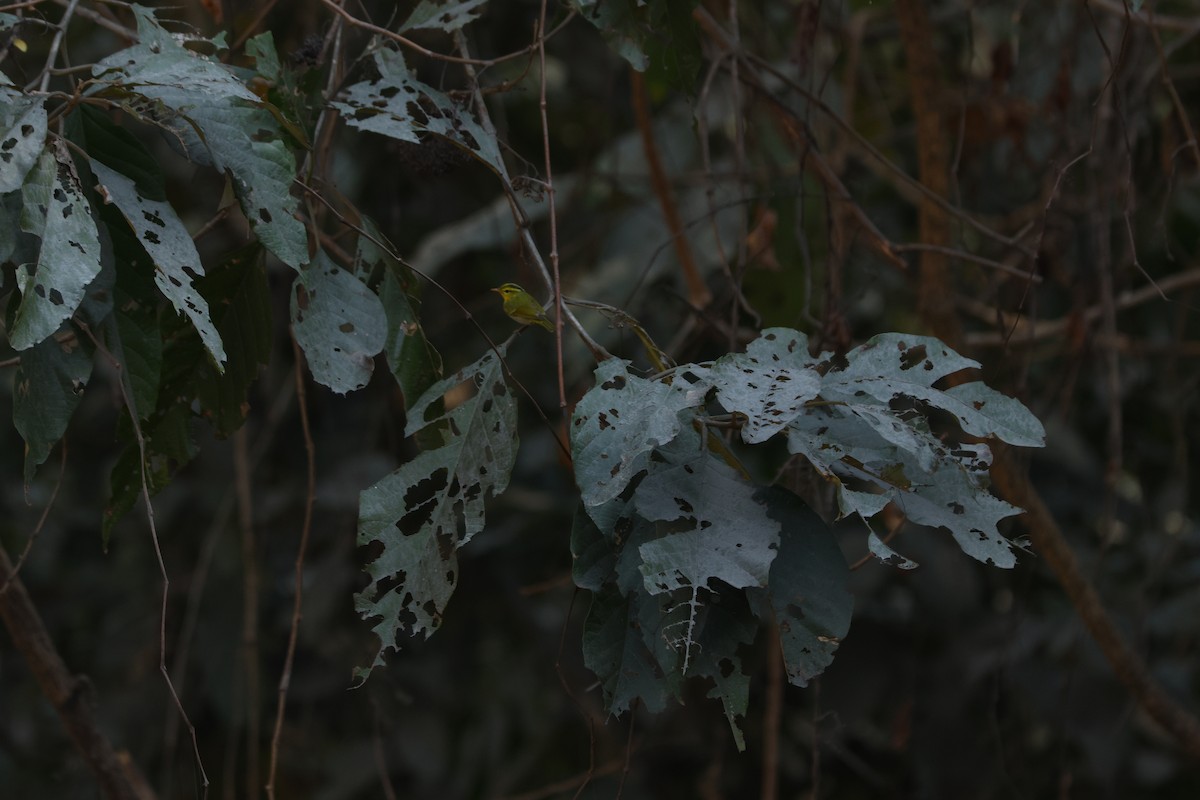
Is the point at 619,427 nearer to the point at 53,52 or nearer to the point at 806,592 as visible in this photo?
the point at 806,592

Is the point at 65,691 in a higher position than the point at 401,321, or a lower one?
lower

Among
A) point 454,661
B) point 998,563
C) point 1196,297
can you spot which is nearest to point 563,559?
point 454,661

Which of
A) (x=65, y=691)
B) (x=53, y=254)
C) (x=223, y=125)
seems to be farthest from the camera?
(x=65, y=691)

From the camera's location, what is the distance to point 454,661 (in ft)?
7.32

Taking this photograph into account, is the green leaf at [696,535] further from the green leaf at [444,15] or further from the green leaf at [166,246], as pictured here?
the green leaf at [444,15]

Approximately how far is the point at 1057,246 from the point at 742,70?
1.89 ft

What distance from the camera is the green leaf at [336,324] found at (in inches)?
32.1

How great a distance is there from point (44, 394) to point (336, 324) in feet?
Answer: 0.62

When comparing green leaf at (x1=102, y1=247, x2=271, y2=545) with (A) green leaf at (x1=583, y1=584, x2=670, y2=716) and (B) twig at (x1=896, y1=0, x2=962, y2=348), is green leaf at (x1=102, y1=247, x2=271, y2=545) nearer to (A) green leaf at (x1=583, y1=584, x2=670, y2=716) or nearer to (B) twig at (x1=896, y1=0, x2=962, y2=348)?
(A) green leaf at (x1=583, y1=584, x2=670, y2=716)

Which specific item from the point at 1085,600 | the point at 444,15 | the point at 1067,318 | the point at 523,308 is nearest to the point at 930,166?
the point at 1067,318

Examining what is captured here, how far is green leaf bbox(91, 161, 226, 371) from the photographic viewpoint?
70 cm

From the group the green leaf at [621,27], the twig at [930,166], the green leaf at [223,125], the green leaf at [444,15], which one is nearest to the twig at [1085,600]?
the twig at [930,166]

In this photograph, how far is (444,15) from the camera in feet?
3.18

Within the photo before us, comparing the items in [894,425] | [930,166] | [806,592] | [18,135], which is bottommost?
[930,166]
